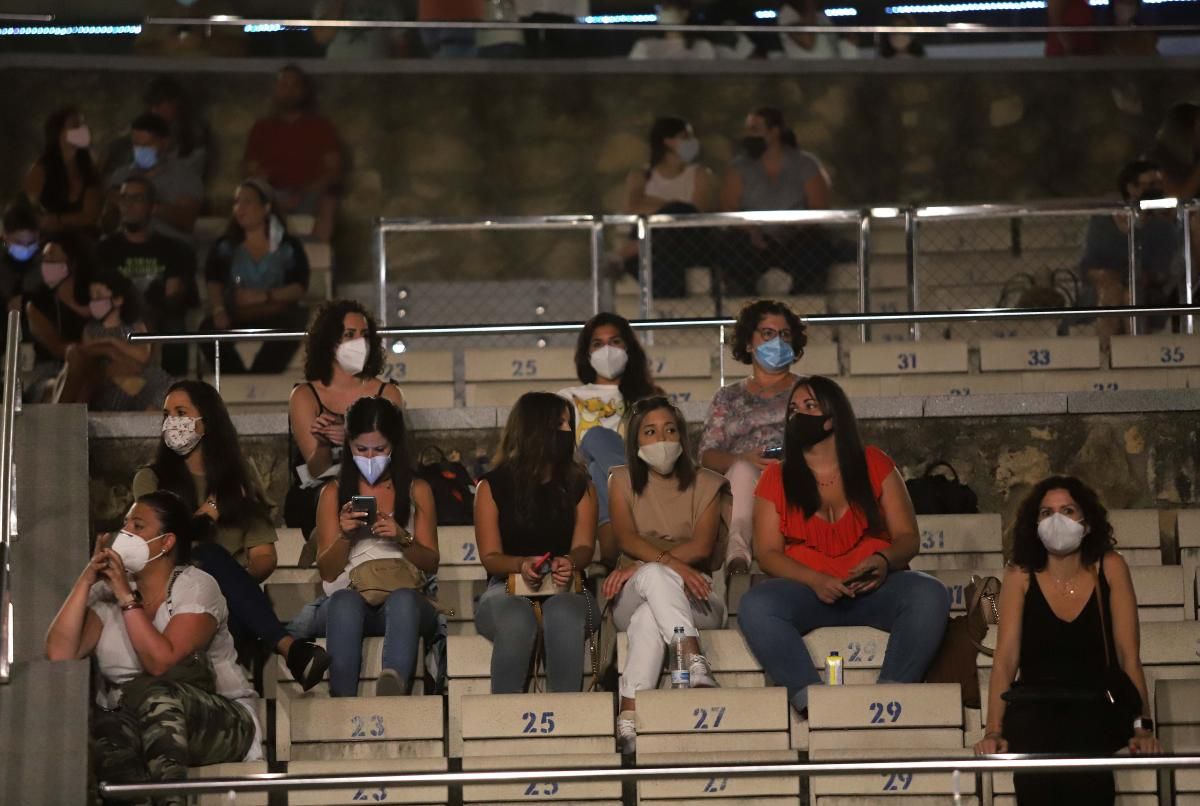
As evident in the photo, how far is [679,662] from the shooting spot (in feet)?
22.6

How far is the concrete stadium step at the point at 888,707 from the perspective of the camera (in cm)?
652

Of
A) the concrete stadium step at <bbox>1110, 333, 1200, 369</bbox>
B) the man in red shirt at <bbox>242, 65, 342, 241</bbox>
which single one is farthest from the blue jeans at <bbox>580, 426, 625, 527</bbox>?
the man in red shirt at <bbox>242, 65, 342, 241</bbox>

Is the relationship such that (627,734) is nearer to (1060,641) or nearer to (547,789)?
(547,789)

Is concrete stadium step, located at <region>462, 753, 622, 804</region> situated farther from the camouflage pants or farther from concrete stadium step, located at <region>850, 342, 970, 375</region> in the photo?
concrete stadium step, located at <region>850, 342, 970, 375</region>

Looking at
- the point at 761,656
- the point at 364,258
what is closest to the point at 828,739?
the point at 761,656

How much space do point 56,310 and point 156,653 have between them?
14.4 feet

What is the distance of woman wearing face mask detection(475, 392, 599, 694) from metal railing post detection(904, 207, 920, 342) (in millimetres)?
3297

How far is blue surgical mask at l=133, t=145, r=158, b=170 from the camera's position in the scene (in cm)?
1192

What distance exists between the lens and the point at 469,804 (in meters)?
6.43

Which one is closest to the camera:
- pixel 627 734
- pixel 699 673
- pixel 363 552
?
pixel 627 734

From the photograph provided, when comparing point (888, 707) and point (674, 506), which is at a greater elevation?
point (674, 506)

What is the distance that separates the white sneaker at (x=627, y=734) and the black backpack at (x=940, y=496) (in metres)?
2.04

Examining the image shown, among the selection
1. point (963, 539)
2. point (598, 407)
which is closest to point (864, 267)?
point (598, 407)

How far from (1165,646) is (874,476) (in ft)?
3.54
